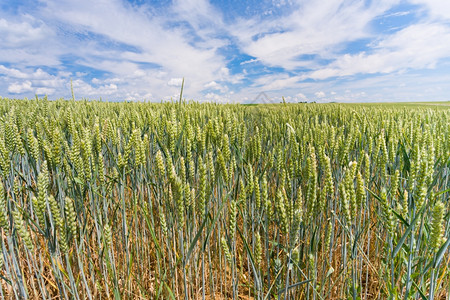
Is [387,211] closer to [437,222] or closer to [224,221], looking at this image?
[437,222]

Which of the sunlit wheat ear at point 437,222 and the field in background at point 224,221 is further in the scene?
the field in background at point 224,221

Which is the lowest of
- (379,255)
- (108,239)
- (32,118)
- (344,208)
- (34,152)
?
(379,255)

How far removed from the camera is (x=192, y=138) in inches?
46.5

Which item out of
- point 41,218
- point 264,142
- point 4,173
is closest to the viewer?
point 41,218

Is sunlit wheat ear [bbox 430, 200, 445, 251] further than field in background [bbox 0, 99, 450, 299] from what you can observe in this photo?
No

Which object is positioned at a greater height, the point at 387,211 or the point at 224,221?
the point at 387,211

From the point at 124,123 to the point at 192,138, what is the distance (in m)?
0.66

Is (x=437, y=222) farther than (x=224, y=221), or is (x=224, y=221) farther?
(x=224, y=221)

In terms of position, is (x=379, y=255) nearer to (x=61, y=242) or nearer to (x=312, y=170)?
(x=312, y=170)

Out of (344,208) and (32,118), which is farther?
(32,118)

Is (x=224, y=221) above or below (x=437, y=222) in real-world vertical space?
below

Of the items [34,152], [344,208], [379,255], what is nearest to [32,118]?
[34,152]

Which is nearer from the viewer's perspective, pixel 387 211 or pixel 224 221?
pixel 387 211

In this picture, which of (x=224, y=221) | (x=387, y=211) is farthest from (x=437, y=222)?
(x=224, y=221)
